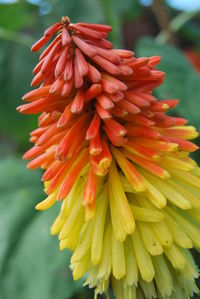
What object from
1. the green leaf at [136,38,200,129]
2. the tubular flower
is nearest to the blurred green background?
the green leaf at [136,38,200,129]

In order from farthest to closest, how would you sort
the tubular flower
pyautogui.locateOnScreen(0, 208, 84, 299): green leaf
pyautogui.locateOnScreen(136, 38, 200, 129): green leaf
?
pyautogui.locateOnScreen(136, 38, 200, 129): green leaf → pyautogui.locateOnScreen(0, 208, 84, 299): green leaf → the tubular flower

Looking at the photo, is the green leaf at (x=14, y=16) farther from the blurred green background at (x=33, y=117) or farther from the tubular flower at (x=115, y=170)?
the tubular flower at (x=115, y=170)

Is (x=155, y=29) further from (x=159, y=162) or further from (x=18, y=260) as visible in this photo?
(x=159, y=162)

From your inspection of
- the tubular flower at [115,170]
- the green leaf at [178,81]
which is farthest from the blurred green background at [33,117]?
the tubular flower at [115,170]

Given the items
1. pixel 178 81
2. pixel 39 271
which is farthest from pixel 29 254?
pixel 178 81

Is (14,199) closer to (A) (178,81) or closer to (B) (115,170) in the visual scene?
(A) (178,81)

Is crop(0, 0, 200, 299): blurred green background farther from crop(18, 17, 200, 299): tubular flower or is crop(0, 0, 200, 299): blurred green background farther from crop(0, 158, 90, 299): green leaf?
crop(18, 17, 200, 299): tubular flower
